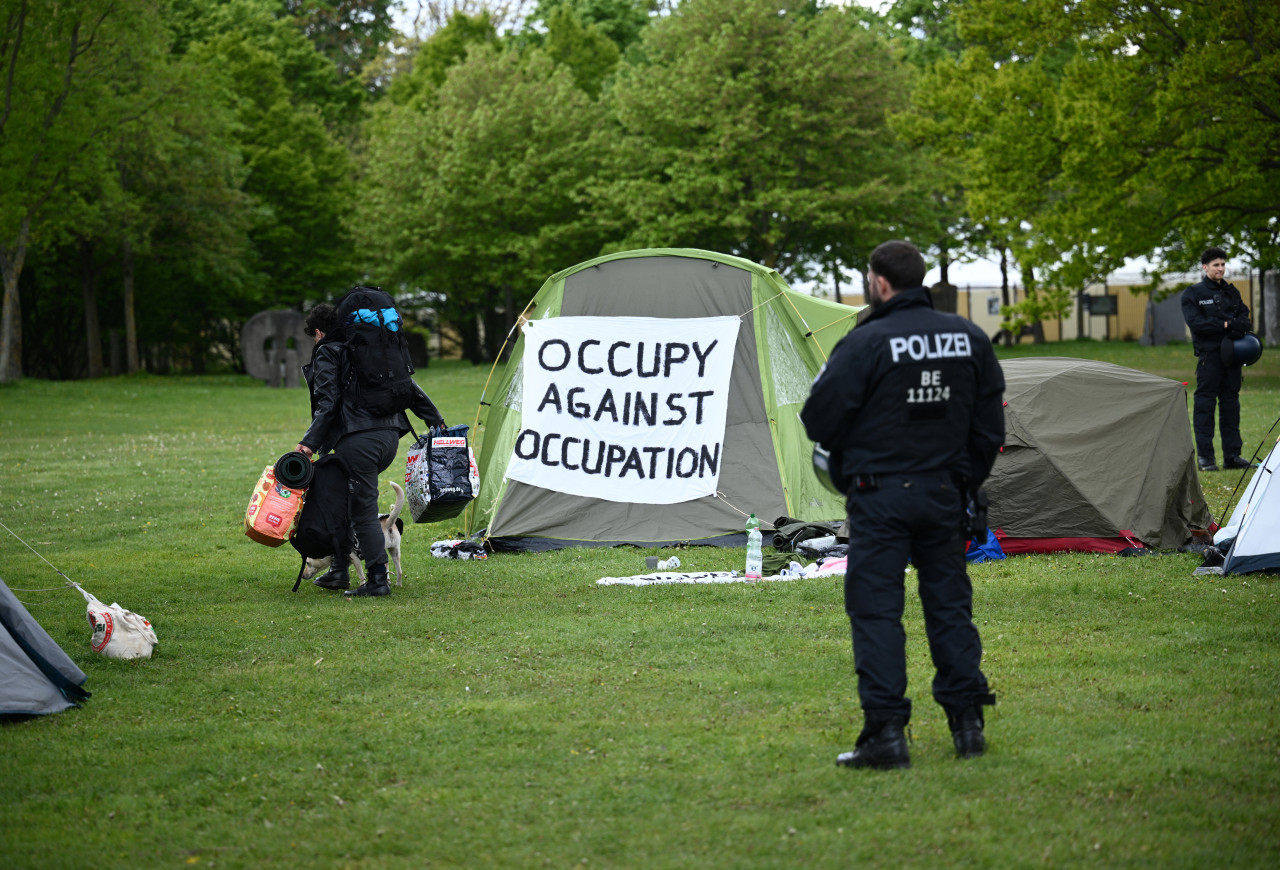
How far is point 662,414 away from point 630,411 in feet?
0.85

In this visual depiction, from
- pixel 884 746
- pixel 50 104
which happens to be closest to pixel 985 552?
pixel 884 746

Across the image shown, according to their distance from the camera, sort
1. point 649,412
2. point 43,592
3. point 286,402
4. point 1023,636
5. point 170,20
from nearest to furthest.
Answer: point 1023,636
point 43,592
point 649,412
point 286,402
point 170,20

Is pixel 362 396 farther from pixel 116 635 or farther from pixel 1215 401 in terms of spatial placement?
pixel 1215 401

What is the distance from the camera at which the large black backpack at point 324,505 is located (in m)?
7.70

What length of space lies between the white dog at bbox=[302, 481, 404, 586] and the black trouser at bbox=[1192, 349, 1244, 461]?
26.1 ft

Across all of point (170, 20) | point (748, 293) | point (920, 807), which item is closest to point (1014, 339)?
point (170, 20)

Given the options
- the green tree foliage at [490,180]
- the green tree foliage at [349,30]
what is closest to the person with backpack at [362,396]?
the green tree foliage at [490,180]

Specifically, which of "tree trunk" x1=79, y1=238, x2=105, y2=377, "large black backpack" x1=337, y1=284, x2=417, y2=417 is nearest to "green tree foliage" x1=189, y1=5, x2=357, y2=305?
"tree trunk" x1=79, y1=238, x2=105, y2=377

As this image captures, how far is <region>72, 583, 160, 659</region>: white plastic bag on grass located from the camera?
20.5 ft

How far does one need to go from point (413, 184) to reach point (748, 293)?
29.8 metres

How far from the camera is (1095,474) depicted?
8.42 meters

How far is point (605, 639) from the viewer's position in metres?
6.52

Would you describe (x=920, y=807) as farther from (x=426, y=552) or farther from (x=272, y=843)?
(x=426, y=552)

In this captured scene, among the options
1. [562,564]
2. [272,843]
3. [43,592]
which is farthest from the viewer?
[562,564]
